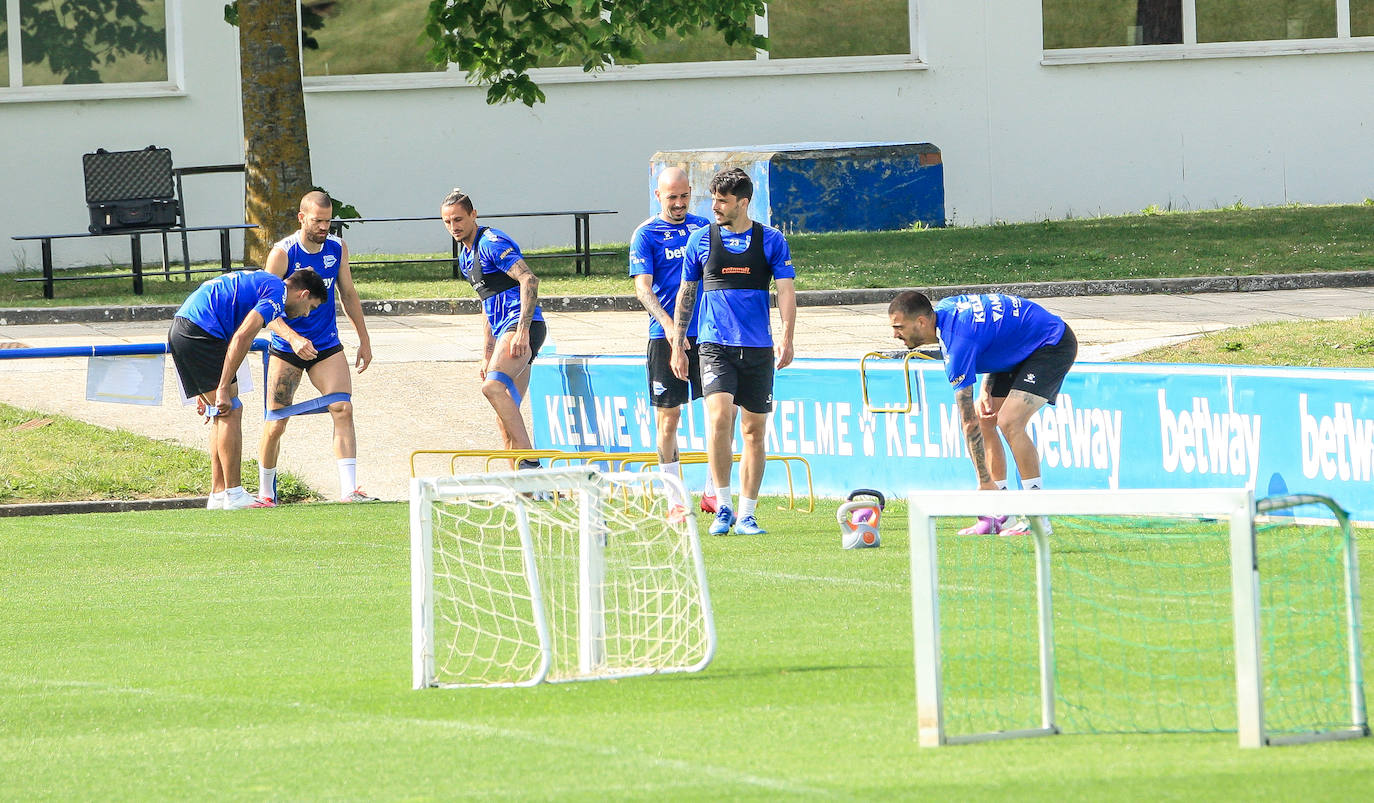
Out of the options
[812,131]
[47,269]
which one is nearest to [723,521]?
[47,269]

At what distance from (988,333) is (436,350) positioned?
28.6 feet

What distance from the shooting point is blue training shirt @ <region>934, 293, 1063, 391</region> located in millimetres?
9938

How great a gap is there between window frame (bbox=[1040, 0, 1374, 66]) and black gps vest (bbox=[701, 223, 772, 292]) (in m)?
18.4

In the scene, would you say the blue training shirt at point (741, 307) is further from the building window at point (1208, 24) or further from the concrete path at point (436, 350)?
the building window at point (1208, 24)

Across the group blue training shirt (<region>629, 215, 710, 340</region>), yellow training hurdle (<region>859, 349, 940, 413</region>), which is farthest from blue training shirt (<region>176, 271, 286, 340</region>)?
yellow training hurdle (<region>859, 349, 940, 413</region>)

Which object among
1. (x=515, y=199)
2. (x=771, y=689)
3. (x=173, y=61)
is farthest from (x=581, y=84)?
(x=771, y=689)

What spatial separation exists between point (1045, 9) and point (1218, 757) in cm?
2422

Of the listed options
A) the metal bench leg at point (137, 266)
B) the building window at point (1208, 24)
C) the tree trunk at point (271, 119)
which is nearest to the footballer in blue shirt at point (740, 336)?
the tree trunk at point (271, 119)

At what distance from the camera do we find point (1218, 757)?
528 centimetres

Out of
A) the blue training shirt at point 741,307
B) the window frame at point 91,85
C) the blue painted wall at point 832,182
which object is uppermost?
the window frame at point 91,85

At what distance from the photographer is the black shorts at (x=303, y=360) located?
1268 cm

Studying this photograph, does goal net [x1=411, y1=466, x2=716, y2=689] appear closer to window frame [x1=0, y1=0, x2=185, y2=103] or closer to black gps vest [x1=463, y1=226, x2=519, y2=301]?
black gps vest [x1=463, y1=226, x2=519, y2=301]

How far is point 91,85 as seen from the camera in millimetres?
26062

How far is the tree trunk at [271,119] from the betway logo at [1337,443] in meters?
13.6
